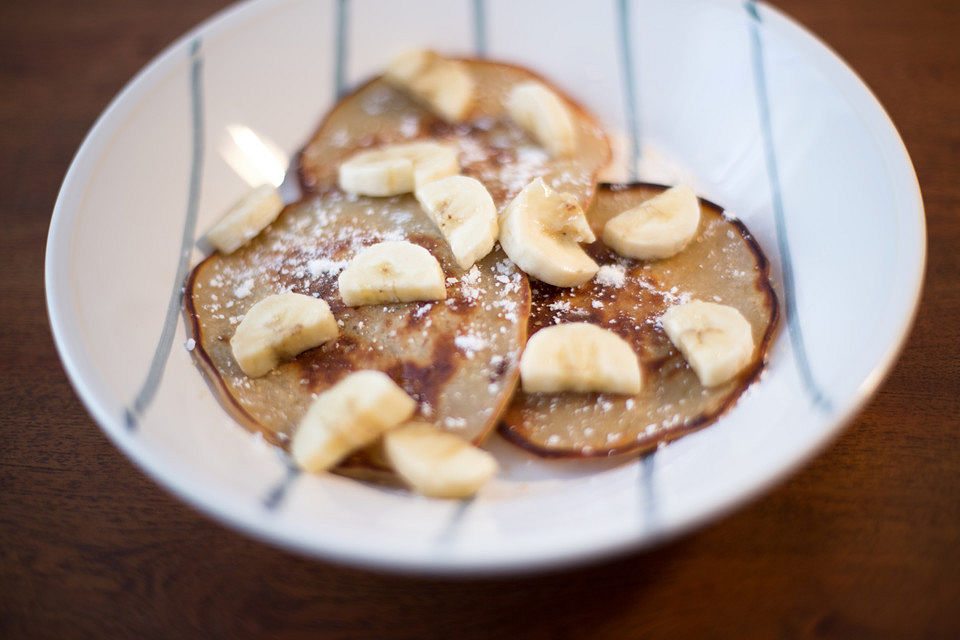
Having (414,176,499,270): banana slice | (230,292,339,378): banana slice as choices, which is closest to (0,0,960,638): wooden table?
(230,292,339,378): banana slice

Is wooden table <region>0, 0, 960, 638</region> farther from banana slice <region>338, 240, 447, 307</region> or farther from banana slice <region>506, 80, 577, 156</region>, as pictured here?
banana slice <region>506, 80, 577, 156</region>

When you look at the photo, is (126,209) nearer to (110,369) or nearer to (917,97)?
(110,369)

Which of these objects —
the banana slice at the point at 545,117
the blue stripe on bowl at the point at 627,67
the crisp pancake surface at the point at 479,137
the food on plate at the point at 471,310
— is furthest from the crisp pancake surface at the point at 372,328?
the blue stripe on bowl at the point at 627,67

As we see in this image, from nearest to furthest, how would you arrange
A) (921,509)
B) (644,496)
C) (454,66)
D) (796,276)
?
1. (644,496)
2. (921,509)
3. (796,276)
4. (454,66)

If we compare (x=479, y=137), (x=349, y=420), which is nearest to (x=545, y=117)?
(x=479, y=137)

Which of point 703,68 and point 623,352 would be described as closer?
point 623,352

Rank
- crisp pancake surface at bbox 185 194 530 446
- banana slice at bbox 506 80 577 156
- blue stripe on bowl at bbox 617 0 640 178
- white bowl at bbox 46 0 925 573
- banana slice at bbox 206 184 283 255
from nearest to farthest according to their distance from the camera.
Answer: white bowl at bbox 46 0 925 573, crisp pancake surface at bbox 185 194 530 446, banana slice at bbox 206 184 283 255, banana slice at bbox 506 80 577 156, blue stripe on bowl at bbox 617 0 640 178

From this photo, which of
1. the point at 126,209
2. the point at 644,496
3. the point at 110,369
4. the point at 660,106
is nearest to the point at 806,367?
the point at 644,496
